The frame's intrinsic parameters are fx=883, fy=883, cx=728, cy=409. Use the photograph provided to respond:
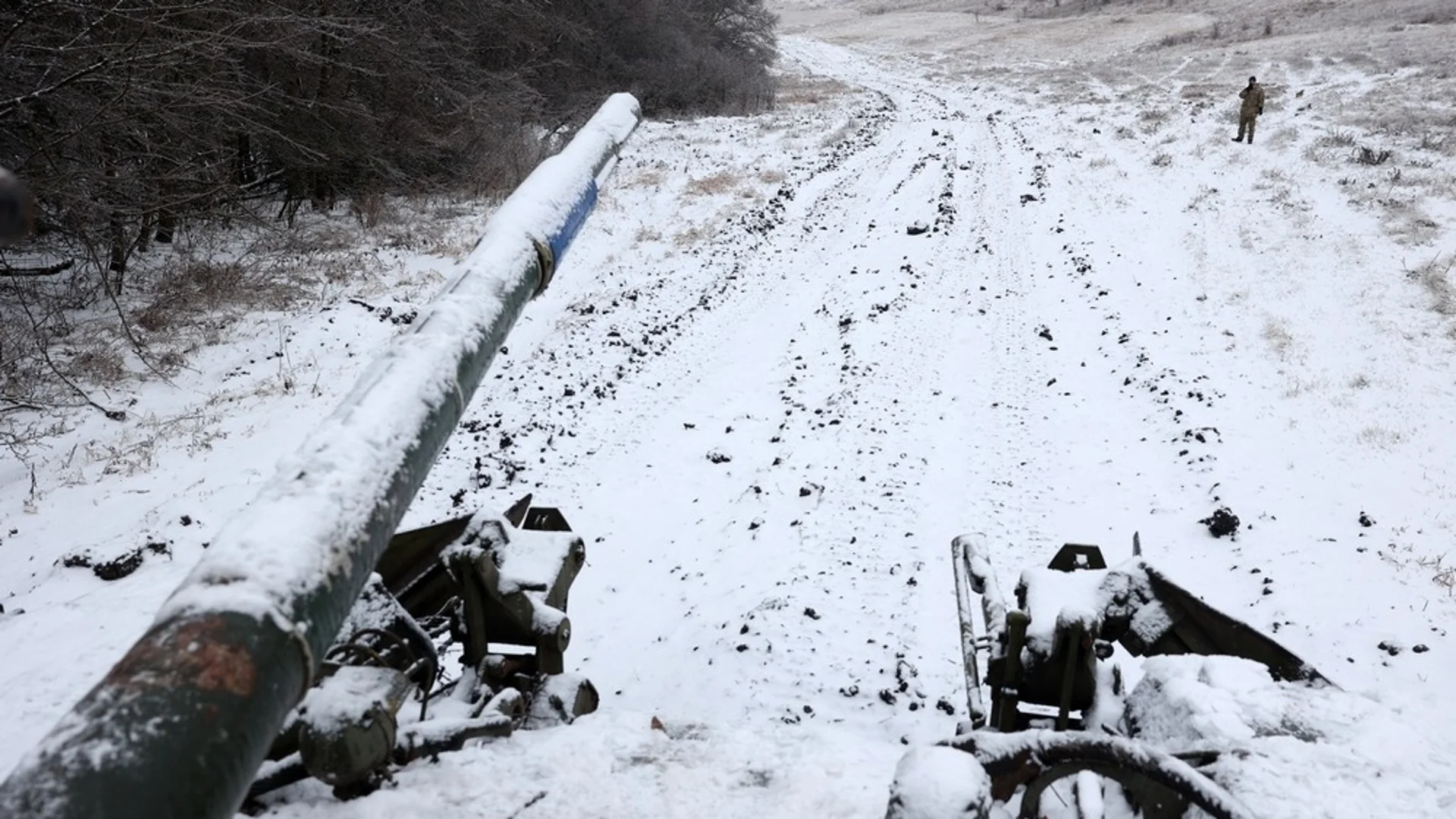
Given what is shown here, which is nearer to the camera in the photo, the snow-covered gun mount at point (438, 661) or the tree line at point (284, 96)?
A: the snow-covered gun mount at point (438, 661)

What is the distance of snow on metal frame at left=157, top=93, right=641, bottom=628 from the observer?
6.49 feet

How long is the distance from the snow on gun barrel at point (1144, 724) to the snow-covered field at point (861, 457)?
4 cm

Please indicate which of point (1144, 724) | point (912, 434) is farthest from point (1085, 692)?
point (912, 434)

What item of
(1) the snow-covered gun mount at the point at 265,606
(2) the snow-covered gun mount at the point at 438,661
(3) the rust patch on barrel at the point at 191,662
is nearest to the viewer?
(1) the snow-covered gun mount at the point at 265,606

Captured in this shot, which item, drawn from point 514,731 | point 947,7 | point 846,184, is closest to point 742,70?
point 846,184

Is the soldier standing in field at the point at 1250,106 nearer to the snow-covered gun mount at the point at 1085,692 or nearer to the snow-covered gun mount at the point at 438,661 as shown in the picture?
the snow-covered gun mount at the point at 1085,692

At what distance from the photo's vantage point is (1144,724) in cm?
329

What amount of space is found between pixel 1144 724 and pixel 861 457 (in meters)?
4.31

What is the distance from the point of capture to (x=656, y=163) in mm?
19688

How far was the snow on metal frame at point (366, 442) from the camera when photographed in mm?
1979

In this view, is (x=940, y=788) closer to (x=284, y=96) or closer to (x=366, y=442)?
(x=366, y=442)

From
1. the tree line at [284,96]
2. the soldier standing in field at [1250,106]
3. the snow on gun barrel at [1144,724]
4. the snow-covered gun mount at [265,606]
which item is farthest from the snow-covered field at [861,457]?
the soldier standing in field at [1250,106]

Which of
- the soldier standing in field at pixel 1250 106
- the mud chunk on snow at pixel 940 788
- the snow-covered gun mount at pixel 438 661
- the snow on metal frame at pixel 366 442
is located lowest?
the snow-covered gun mount at pixel 438 661

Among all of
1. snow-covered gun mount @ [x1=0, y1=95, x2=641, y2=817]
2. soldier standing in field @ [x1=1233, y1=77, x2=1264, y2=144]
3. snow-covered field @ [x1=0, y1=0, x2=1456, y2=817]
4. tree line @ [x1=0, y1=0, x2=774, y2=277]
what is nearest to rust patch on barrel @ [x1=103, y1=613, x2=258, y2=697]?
snow-covered gun mount @ [x1=0, y1=95, x2=641, y2=817]
